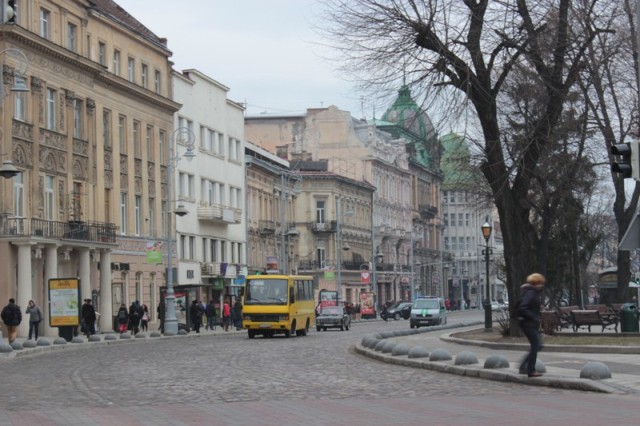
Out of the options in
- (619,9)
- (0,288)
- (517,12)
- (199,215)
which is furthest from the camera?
(199,215)

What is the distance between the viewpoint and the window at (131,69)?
66062mm

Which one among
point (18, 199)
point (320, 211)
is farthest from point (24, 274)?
point (320, 211)

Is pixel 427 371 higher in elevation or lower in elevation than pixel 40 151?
lower

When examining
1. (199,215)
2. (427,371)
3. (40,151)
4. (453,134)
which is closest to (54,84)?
(40,151)

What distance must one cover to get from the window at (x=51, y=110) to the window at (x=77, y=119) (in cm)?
227

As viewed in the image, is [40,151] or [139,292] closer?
[40,151]

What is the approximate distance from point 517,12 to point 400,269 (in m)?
98.9

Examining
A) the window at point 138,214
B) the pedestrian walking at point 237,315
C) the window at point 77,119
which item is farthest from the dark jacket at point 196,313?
the window at point 77,119

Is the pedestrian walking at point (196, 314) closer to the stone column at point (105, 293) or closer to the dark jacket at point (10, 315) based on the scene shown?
the stone column at point (105, 293)

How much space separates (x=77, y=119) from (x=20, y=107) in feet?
21.0

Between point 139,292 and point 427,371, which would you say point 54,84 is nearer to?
point 139,292

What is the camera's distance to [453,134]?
33.7 metres

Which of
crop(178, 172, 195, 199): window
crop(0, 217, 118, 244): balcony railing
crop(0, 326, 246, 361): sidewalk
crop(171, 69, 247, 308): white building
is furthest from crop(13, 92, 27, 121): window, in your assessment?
crop(178, 172, 195, 199): window

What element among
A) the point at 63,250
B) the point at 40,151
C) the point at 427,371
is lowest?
the point at 427,371
